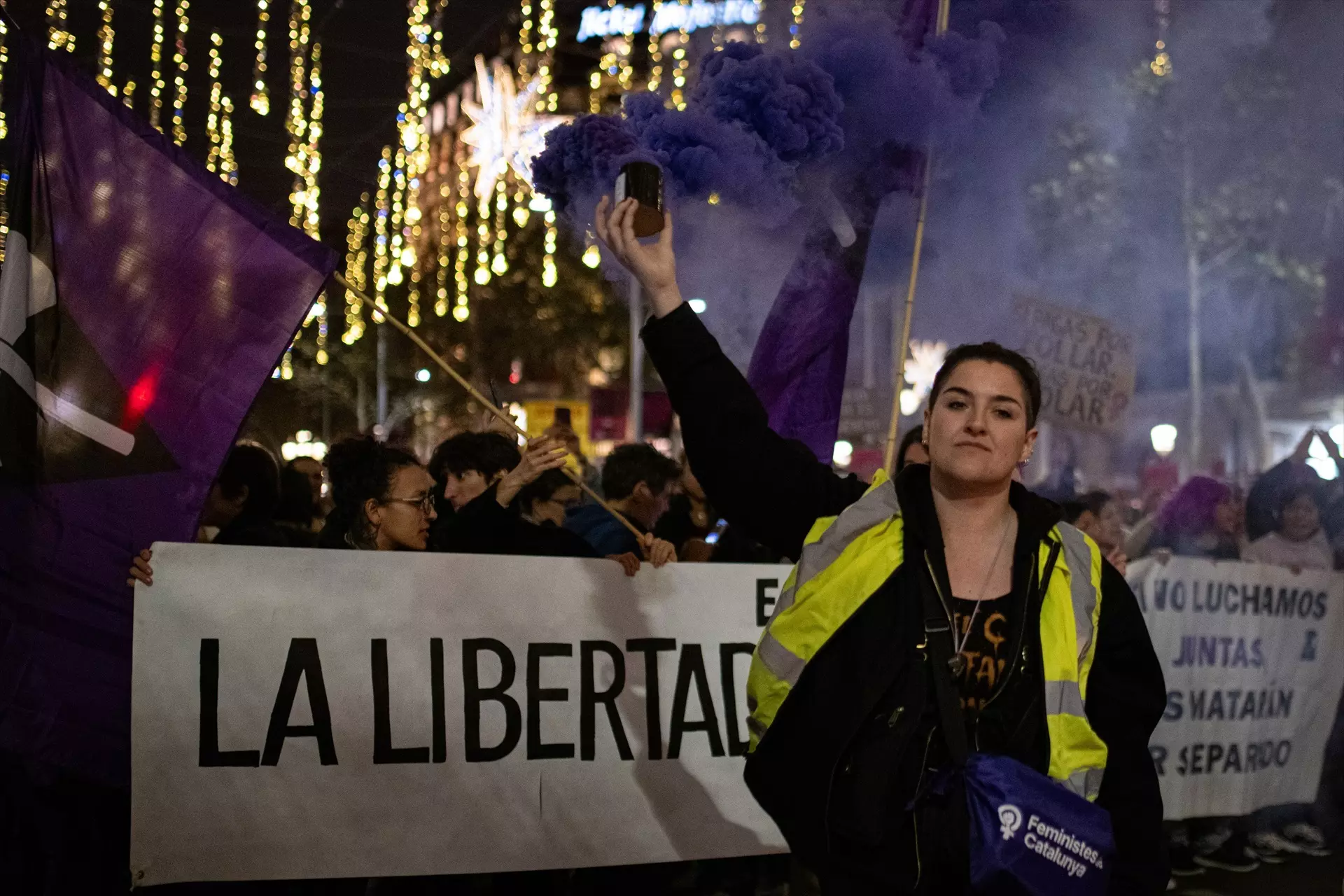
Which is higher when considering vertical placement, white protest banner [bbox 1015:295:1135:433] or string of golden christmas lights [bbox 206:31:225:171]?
→ string of golden christmas lights [bbox 206:31:225:171]

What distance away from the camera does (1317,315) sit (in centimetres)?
3778

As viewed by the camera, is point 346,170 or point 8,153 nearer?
point 8,153

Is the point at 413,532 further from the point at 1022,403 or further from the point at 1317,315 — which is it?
the point at 1317,315

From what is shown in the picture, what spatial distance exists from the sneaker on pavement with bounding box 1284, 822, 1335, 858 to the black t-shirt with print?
5650 mm

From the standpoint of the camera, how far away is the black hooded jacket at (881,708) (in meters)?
2.57

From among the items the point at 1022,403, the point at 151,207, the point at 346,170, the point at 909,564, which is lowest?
the point at 909,564

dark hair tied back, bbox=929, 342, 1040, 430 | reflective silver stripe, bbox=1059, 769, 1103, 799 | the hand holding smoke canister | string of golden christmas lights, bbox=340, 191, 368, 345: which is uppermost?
string of golden christmas lights, bbox=340, 191, 368, 345

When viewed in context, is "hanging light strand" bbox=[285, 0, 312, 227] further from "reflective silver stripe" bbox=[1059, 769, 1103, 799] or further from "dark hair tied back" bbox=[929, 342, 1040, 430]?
"reflective silver stripe" bbox=[1059, 769, 1103, 799]

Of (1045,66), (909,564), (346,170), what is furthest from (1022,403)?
(346,170)

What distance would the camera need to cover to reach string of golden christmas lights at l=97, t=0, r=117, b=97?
8156mm

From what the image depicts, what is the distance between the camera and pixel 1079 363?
9.00m

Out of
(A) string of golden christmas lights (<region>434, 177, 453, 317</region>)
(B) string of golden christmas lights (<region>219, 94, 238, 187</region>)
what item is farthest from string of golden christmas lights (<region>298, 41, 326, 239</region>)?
(A) string of golden christmas lights (<region>434, 177, 453, 317</region>)

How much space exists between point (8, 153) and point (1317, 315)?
38.8m

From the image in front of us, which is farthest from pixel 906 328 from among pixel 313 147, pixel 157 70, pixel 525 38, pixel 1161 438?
pixel 1161 438
